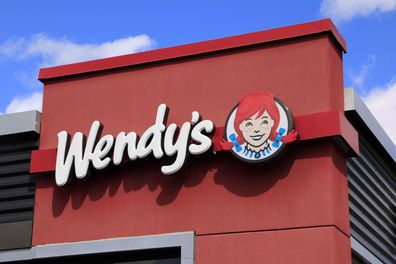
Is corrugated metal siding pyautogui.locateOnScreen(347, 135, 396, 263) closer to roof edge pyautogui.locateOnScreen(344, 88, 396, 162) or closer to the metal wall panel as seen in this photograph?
roof edge pyautogui.locateOnScreen(344, 88, 396, 162)

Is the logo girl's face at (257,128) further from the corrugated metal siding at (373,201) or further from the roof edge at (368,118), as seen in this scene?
the corrugated metal siding at (373,201)

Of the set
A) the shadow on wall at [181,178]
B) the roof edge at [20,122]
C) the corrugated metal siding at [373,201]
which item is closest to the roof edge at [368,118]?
the corrugated metal siding at [373,201]

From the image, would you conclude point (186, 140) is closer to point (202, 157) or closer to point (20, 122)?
point (202, 157)

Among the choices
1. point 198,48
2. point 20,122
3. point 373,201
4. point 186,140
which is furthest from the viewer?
point 373,201

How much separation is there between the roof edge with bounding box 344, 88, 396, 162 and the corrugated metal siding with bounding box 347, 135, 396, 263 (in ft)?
0.89

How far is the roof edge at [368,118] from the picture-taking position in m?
16.8

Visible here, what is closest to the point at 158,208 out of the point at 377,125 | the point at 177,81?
the point at 177,81

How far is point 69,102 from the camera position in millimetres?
18219

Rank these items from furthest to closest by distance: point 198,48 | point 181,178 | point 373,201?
point 373,201 → point 198,48 → point 181,178

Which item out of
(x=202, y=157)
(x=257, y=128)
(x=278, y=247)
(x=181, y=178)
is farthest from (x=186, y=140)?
(x=278, y=247)

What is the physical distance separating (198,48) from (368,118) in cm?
399

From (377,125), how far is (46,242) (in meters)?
7.74

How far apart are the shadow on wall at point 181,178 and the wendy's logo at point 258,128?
12.7 inches

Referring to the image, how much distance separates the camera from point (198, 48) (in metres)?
17.3
